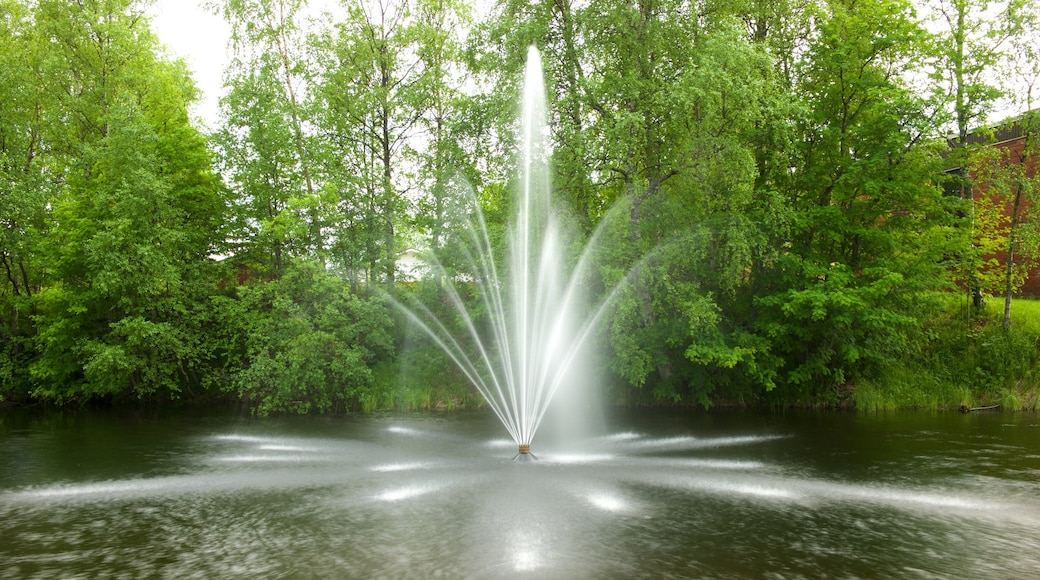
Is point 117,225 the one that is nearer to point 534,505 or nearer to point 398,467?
point 398,467

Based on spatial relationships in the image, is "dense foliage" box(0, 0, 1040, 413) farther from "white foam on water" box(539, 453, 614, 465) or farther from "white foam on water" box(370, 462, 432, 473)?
Answer: "white foam on water" box(370, 462, 432, 473)

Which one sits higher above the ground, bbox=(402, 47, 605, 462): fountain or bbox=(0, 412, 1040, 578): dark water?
bbox=(402, 47, 605, 462): fountain

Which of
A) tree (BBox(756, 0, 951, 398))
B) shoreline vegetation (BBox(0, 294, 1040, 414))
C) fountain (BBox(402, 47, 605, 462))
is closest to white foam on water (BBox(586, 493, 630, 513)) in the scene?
fountain (BBox(402, 47, 605, 462))

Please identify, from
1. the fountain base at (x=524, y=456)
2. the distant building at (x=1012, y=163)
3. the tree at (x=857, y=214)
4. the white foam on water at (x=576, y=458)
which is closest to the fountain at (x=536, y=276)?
the white foam on water at (x=576, y=458)

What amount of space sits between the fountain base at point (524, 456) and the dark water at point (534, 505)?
42 cm

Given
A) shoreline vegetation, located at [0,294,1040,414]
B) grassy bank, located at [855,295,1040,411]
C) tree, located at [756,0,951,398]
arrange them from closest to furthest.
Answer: tree, located at [756,0,951,398] < grassy bank, located at [855,295,1040,411] < shoreline vegetation, located at [0,294,1040,414]

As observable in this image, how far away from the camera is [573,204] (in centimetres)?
2578

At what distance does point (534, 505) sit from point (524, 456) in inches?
181

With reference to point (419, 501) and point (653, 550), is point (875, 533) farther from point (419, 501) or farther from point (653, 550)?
point (419, 501)

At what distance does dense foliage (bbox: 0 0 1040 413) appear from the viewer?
80.6 ft

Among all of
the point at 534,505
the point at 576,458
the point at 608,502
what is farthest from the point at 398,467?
the point at 608,502

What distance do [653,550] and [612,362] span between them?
50.3 ft

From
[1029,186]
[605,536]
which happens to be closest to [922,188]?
[1029,186]

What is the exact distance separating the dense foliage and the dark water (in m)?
5.33
